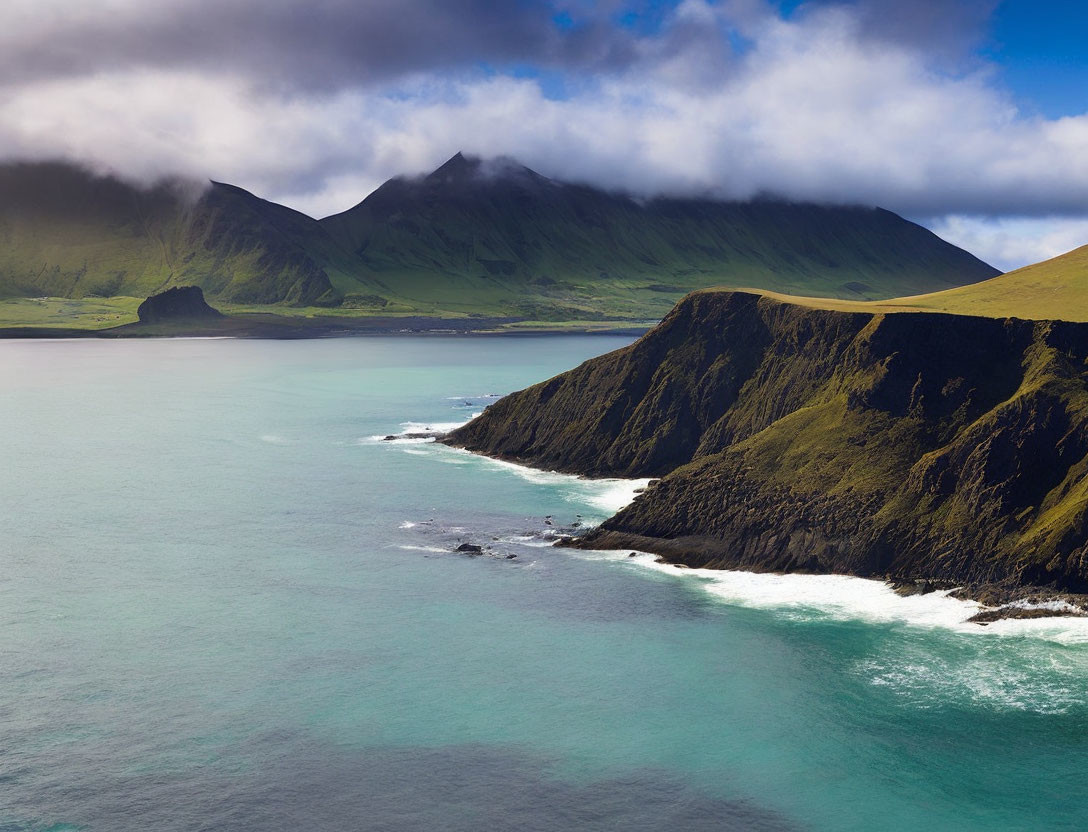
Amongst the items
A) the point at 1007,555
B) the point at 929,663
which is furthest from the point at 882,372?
the point at 929,663

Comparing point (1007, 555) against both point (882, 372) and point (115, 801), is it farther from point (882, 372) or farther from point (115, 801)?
point (115, 801)

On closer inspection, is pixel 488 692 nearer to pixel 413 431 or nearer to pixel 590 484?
pixel 590 484

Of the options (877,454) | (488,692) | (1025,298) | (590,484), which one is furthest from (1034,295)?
(488,692)

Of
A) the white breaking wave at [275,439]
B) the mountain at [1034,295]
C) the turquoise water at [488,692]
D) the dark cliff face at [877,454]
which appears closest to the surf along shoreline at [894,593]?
the turquoise water at [488,692]

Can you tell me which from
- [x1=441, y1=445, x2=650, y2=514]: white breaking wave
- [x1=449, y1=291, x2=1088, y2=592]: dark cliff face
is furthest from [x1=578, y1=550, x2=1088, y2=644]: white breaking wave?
[x1=441, y1=445, x2=650, y2=514]: white breaking wave

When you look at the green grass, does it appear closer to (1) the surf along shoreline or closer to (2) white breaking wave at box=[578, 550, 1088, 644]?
(1) the surf along shoreline

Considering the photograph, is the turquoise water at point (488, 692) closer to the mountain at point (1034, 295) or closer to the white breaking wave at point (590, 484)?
the white breaking wave at point (590, 484)
